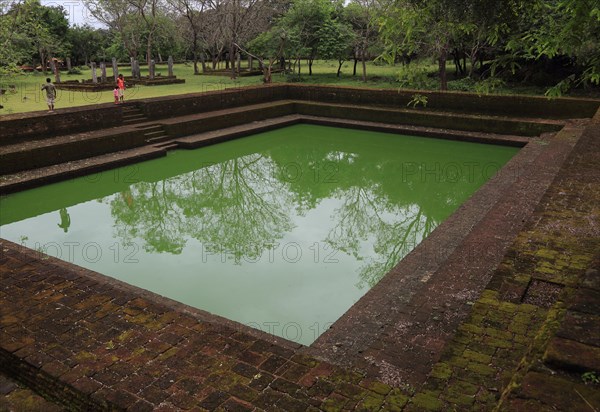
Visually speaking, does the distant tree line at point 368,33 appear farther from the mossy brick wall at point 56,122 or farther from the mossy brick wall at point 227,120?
the mossy brick wall at point 227,120

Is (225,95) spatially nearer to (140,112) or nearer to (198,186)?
(140,112)

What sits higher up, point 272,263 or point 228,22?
point 228,22

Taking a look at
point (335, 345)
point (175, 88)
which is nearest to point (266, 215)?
point (335, 345)

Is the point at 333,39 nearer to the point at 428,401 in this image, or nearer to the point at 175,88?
the point at 175,88

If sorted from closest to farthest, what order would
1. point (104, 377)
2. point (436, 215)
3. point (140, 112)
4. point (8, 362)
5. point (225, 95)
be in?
point (104, 377) → point (8, 362) → point (436, 215) → point (140, 112) → point (225, 95)

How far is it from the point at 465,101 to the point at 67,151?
985cm

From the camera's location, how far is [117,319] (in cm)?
371

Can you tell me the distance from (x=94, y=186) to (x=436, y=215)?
5822mm

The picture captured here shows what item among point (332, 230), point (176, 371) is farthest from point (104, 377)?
point (332, 230)

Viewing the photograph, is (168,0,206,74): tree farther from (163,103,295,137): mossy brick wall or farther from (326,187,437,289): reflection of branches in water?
(326,187,437,289): reflection of branches in water

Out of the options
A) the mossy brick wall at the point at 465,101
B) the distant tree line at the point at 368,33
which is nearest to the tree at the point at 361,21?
the distant tree line at the point at 368,33

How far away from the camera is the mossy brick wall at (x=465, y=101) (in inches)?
463

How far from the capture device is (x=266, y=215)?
7445mm

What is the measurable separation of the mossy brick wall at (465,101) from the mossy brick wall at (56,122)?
6561 mm
